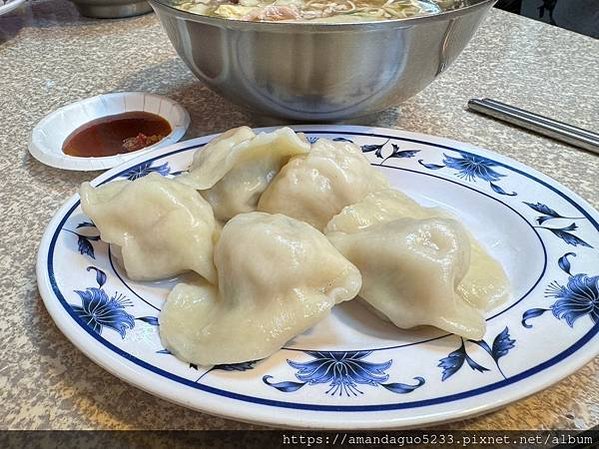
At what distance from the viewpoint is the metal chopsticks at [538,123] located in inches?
45.8

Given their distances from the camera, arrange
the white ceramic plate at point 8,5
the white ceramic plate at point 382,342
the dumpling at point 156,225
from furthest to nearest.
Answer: the white ceramic plate at point 8,5, the dumpling at point 156,225, the white ceramic plate at point 382,342

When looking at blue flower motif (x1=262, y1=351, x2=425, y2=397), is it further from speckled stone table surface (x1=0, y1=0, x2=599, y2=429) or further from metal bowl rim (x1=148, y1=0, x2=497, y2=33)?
metal bowl rim (x1=148, y1=0, x2=497, y2=33)

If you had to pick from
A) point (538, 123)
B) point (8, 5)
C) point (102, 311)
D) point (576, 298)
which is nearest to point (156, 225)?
point (102, 311)

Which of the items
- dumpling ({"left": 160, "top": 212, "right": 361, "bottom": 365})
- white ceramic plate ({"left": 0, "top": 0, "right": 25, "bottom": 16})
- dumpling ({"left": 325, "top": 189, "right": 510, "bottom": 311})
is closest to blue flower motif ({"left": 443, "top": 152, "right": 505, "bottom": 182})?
dumpling ({"left": 325, "top": 189, "right": 510, "bottom": 311})

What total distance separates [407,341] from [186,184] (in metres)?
0.40

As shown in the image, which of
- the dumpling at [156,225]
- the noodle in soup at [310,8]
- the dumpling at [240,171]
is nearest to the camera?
the dumpling at [156,225]

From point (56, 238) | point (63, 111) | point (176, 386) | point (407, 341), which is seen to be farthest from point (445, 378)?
point (63, 111)

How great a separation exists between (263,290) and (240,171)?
0.26 m

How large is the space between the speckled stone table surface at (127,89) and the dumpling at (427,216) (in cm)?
14

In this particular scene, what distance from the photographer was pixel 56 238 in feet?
2.61

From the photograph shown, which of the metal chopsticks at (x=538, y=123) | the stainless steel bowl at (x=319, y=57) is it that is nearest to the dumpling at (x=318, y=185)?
the stainless steel bowl at (x=319, y=57)

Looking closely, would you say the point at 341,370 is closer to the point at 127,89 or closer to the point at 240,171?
the point at 240,171

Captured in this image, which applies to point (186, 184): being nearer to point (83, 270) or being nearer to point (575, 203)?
point (83, 270)

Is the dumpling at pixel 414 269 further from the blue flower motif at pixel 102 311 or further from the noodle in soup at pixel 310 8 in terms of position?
the noodle in soup at pixel 310 8
